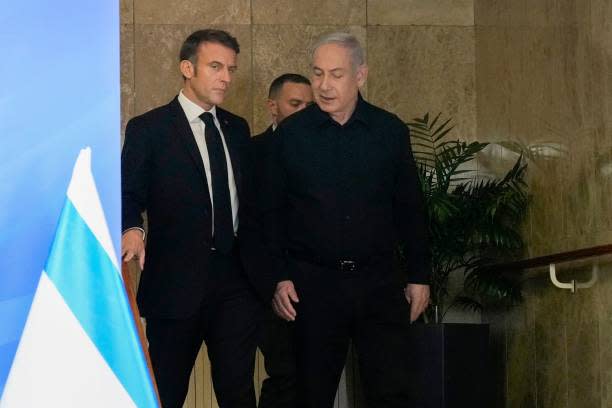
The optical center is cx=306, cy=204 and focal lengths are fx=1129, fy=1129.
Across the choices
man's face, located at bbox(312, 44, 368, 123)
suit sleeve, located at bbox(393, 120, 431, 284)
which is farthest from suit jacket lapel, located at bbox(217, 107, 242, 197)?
suit sleeve, located at bbox(393, 120, 431, 284)

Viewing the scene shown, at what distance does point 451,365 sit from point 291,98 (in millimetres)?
1652

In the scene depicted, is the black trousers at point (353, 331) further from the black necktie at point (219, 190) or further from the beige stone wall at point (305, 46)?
the beige stone wall at point (305, 46)

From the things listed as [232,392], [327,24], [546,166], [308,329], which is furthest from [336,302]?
[327,24]

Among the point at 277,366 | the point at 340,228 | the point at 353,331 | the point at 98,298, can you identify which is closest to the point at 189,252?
the point at 340,228

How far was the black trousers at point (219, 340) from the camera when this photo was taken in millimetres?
4359

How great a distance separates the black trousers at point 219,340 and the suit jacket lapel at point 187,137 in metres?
0.34

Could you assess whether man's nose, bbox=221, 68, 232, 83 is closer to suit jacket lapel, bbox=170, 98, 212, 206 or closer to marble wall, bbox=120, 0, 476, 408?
suit jacket lapel, bbox=170, 98, 212, 206

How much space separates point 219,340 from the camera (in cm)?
437

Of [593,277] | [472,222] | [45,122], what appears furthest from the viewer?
[472,222]

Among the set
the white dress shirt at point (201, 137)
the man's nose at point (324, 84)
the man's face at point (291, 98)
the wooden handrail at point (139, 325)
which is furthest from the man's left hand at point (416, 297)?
the wooden handrail at point (139, 325)

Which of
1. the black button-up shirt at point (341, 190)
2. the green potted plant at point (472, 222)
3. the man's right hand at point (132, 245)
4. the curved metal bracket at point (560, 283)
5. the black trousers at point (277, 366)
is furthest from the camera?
the green potted plant at point (472, 222)

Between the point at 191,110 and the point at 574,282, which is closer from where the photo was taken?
the point at 191,110

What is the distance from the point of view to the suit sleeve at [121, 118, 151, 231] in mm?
4336

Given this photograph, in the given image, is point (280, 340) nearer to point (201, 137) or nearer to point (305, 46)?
point (201, 137)
